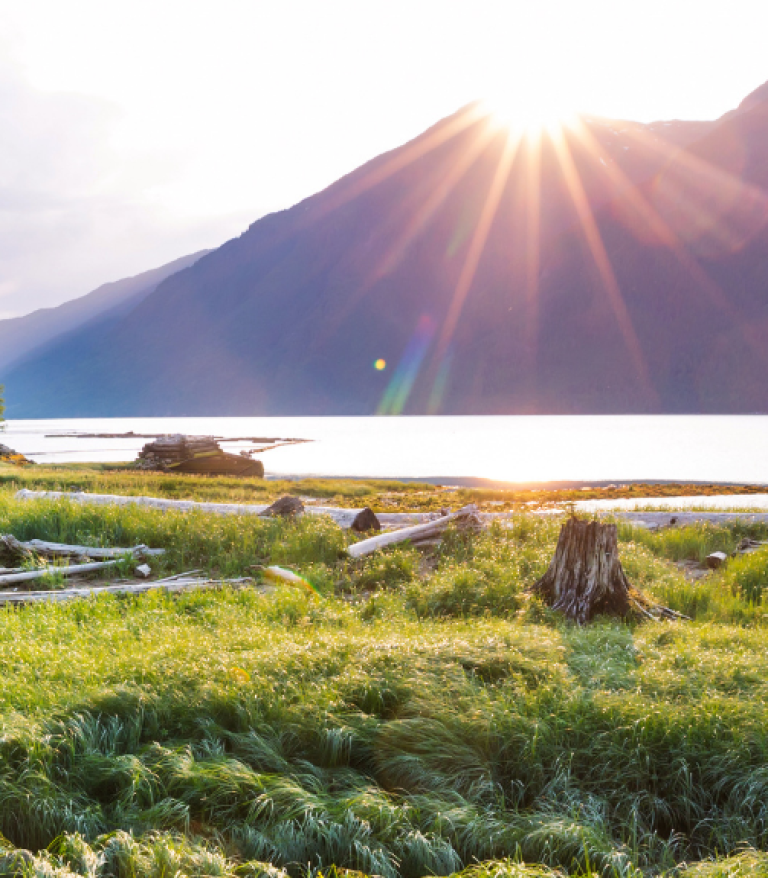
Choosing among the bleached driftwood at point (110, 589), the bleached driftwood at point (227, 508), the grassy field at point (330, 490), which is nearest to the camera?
the bleached driftwood at point (110, 589)

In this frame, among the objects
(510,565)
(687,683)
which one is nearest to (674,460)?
(510,565)

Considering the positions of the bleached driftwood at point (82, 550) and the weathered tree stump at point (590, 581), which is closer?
the weathered tree stump at point (590, 581)

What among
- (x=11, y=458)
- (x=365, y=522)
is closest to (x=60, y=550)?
(x=365, y=522)

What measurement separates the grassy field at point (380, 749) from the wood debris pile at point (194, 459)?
110ft

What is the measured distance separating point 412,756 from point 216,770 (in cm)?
139

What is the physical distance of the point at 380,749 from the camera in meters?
5.39

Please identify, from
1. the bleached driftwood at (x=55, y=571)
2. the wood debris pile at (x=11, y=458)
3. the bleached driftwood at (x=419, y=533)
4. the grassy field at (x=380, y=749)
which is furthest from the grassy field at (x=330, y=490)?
the grassy field at (x=380, y=749)

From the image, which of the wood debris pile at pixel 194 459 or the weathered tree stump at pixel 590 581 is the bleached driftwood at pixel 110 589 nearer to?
the weathered tree stump at pixel 590 581

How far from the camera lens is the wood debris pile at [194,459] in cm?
4116

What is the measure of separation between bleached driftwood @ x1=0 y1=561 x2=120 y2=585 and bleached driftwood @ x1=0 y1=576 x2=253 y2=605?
0.52 m

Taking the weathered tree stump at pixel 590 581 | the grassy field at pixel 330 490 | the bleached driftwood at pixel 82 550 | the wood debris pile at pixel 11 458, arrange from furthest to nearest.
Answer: the wood debris pile at pixel 11 458
the grassy field at pixel 330 490
the bleached driftwood at pixel 82 550
the weathered tree stump at pixel 590 581

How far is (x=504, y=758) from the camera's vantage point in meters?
5.34

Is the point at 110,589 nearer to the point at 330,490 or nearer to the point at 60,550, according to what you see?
the point at 60,550

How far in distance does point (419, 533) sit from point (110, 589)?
5430 millimetres
